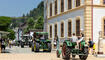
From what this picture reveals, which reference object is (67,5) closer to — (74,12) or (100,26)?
(74,12)

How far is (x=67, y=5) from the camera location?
30.6 metres

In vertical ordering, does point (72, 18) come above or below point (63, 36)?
above

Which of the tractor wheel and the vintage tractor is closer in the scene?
the vintage tractor

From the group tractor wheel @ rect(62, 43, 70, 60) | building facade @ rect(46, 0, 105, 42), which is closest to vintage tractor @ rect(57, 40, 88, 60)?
tractor wheel @ rect(62, 43, 70, 60)

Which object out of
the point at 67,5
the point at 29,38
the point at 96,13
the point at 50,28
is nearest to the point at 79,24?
the point at 96,13

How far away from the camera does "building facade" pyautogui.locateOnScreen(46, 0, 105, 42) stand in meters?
25.1

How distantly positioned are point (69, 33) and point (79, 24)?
3086mm

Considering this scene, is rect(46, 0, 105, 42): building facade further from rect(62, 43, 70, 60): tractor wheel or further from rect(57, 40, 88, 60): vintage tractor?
rect(57, 40, 88, 60): vintage tractor

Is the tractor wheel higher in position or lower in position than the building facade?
lower

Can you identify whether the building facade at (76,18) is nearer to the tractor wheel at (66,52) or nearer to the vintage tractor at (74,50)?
the tractor wheel at (66,52)

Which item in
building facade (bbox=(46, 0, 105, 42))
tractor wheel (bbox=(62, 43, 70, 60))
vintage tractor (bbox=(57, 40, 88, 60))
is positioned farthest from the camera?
building facade (bbox=(46, 0, 105, 42))

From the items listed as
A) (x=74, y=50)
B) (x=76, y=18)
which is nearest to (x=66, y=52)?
(x=74, y=50)

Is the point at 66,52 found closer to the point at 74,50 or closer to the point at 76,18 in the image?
the point at 74,50

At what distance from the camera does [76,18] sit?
27734 mm
